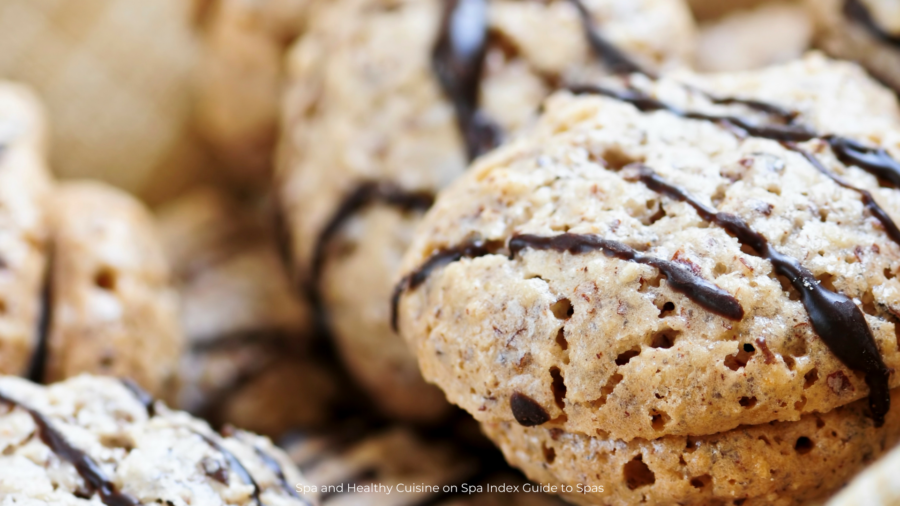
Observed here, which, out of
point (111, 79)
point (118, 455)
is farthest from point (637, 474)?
point (111, 79)

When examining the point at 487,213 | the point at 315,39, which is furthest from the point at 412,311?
the point at 315,39

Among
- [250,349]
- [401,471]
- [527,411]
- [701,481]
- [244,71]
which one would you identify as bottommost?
[401,471]

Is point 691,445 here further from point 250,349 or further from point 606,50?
point 250,349

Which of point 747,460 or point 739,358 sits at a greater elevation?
point 739,358

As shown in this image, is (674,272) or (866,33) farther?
(866,33)

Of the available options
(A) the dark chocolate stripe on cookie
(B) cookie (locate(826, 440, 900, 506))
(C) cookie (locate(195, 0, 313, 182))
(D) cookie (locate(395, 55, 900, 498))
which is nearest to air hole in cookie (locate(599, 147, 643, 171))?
(D) cookie (locate(395, 55, 900, 498))

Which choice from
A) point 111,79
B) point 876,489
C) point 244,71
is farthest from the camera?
point 111,79

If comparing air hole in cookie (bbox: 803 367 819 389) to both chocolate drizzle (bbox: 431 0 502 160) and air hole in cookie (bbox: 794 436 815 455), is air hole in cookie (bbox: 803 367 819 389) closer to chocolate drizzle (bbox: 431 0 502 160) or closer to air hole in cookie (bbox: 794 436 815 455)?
air hole in cookie (bbox: 794 436 815 455)
